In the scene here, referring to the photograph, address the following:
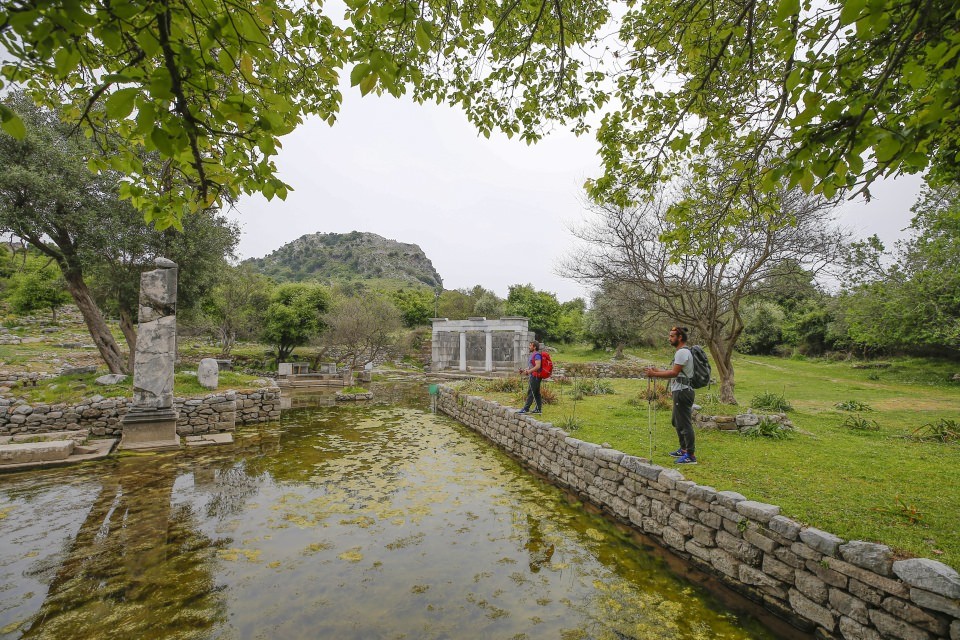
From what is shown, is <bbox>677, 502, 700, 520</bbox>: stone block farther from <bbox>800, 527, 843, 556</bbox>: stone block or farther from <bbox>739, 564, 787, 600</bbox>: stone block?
<bbox>800, 527, 843, 556</bbox>: stone block

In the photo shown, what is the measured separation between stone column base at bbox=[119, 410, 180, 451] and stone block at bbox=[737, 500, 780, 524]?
1021cm

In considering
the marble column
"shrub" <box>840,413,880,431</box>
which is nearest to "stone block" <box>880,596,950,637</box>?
"shrub" <box>840,413,880,431</box>

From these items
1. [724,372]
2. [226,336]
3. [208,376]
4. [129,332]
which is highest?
[129,332]

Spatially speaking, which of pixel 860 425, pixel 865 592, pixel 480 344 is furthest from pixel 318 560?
pixel 480 344

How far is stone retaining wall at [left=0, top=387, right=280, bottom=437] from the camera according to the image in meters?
8.95

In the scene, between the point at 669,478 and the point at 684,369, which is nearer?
the point at 669,478

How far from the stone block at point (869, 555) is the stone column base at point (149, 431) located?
10.9 meters

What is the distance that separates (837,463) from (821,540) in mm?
3104

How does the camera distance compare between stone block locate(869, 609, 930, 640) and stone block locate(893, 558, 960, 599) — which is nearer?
stone block locate(893, 558, 960, 599)

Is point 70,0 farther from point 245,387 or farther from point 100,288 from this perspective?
point 100,288

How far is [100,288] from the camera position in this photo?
44.7 ft

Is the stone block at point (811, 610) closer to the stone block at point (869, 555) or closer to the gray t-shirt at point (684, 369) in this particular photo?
the stone block at point (869, 555)

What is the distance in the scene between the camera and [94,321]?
11984mm

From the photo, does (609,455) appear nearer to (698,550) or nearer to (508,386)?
(698,550)
